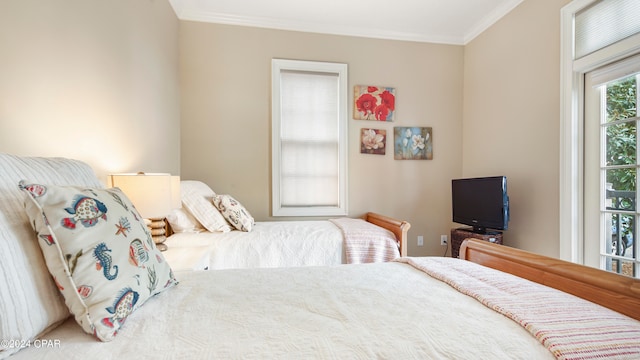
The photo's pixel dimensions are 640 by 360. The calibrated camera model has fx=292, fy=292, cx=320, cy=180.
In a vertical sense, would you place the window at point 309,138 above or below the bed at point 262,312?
above

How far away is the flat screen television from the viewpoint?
2.50m

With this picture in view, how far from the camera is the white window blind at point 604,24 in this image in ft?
6.23

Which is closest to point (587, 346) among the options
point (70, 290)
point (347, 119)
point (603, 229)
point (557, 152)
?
point (70, 290)

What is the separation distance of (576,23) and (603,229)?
1559mm

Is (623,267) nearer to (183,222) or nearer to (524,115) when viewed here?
(524,115)

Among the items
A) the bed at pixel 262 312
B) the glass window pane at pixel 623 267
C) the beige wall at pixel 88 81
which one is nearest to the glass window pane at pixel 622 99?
the glass window pane at pixel 623 267

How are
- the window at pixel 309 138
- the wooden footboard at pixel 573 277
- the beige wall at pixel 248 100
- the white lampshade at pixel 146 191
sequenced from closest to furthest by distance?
1. the wooden footboard at pixel 573 277
2. the beige wall at pixel 248 100
3. the white lampshade at pixel 146 191
4. the window at pixel 309 138

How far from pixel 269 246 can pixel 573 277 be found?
176cm

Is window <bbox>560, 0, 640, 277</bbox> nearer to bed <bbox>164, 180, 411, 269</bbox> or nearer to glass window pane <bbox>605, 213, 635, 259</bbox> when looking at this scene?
glass window pane <bbox>605, 213, 635, 259</bbox>

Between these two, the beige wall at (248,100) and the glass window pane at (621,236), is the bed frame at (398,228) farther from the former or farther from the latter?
the glass window pane at (621,236)

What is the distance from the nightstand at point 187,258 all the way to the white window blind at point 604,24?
3.01m

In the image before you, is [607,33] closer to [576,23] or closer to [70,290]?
[576,23]

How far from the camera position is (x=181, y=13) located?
2979 millimetres

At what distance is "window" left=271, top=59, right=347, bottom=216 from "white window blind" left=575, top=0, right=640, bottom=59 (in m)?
2.01
